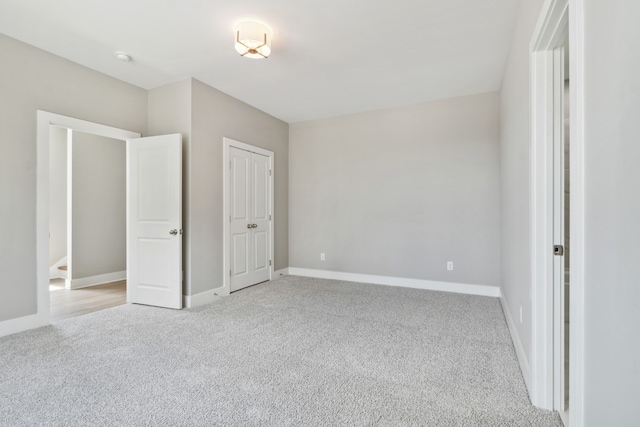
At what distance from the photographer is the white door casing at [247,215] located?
4281 millimetres

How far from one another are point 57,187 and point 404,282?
5835 mm

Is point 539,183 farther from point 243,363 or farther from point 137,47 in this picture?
point 137,47

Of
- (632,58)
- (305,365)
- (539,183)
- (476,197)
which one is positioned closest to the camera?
(632,58)

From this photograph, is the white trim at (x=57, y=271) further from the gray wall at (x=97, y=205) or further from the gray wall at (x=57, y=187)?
the gray wall at (x=97, y=205)

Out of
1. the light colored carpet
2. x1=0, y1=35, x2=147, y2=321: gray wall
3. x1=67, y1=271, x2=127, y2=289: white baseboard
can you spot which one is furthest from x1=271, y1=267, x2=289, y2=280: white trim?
x1=0, y1=35, x2=147, y2=321: gray wall

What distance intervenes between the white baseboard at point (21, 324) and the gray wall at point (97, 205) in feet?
5.89

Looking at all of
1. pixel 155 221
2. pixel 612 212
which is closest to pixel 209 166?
pixel 155 221

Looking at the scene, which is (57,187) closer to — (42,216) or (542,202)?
(42,216)

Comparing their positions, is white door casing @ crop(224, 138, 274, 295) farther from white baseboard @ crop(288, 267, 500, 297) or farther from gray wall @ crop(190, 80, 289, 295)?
white baseboard @ crop(288, 267, 500, 297)

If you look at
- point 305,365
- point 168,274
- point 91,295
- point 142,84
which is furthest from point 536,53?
point 91,295

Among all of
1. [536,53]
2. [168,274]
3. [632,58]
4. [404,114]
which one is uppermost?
[404,114]

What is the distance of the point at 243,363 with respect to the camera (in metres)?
2.29

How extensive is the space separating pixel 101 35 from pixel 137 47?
30 cm

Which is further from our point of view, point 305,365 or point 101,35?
point 101,35
